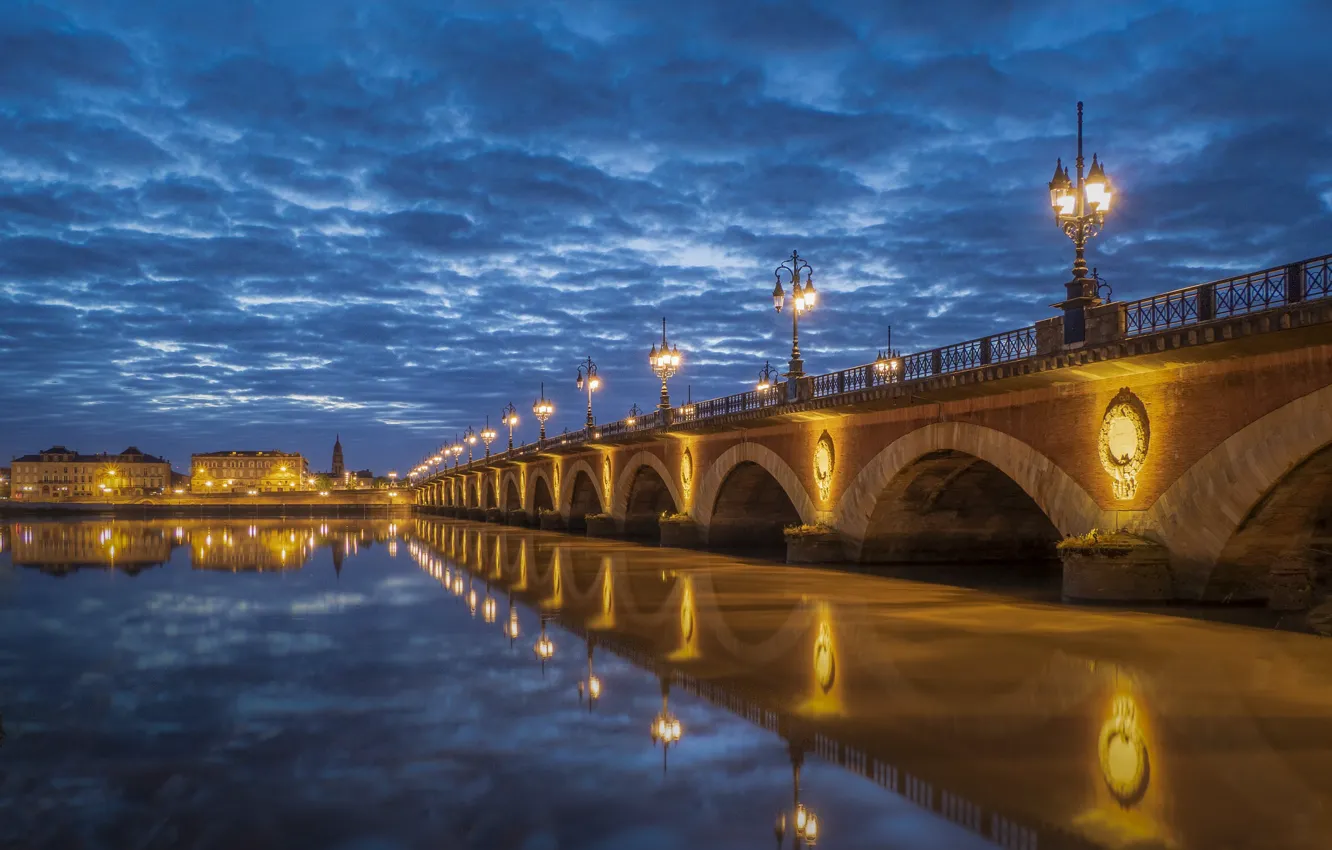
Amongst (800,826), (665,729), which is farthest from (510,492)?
(800,826)

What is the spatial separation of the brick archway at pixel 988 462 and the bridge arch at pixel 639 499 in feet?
64.4

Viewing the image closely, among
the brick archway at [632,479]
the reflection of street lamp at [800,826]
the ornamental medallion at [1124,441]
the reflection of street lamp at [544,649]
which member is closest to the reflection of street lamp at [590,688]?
the reflection of street lamp at [544,649]

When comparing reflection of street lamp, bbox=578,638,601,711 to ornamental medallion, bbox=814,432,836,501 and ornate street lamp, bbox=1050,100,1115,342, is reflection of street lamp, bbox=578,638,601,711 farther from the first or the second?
ornamental medallion, bbox=814,432,836,501

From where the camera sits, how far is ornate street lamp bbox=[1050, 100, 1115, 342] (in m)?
19.1

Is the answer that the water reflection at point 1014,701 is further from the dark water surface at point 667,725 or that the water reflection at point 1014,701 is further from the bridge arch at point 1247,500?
the bridge arch at point 1247,500

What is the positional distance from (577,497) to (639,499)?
11.0 metres

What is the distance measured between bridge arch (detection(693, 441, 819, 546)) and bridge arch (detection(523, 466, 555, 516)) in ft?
89.3

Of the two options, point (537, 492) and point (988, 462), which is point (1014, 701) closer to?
point (988, 462)

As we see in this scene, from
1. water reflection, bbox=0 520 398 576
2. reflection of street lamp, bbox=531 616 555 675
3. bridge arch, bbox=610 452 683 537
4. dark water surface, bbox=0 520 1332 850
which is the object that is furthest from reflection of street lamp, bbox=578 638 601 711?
bridge arch, bbox=610 452 683 537

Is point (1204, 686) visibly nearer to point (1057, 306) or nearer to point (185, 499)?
point (1057, 306)

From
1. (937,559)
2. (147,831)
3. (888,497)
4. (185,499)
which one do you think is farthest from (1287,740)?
(185,499)

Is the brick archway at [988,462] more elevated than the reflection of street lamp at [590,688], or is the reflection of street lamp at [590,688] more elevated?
the brick archway at [988,462]

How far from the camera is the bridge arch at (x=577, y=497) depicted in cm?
5803

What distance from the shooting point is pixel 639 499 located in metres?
49.8
